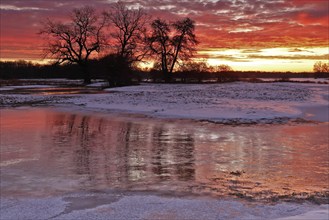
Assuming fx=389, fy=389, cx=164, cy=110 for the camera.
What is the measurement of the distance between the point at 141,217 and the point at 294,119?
1507 centimetres

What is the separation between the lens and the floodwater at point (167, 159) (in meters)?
7.68

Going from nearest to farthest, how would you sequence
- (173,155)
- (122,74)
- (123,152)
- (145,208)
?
(145,208) < (173,155) < (123,152) < (122,74)

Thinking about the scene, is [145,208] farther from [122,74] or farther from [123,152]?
[122,74]

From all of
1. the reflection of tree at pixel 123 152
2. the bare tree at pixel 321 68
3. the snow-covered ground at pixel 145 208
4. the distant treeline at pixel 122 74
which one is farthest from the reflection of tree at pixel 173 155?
the bare tree at pixel 321 68

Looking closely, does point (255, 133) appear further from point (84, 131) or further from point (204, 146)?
point (84, 131)

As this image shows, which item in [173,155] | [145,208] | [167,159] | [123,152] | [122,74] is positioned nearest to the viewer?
[145,208]

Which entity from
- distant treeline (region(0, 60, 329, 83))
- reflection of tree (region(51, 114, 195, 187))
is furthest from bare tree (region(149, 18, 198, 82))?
reflection of tree (region(51, 114, 195, 187))

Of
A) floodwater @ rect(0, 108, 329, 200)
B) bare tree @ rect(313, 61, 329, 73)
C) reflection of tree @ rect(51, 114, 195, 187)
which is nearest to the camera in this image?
floodwater @ rect(0, 108, 329, 200)

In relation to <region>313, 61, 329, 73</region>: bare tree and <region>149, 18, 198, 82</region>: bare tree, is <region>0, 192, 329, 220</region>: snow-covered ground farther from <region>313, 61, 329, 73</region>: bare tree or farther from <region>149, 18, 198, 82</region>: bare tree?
<region>313, 61, 329, 73</region>: bare tree

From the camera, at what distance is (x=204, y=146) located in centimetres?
1195

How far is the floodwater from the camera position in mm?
7684

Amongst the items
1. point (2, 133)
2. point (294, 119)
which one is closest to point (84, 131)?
point (2, 133)

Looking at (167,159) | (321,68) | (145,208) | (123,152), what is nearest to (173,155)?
(167,159)

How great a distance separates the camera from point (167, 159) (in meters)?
10.1
